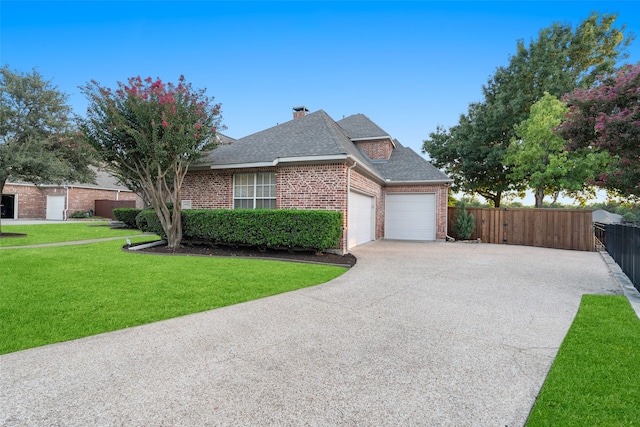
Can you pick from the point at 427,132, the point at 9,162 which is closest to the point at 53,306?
the point at 9,162

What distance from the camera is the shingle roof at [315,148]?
1129 centimetres

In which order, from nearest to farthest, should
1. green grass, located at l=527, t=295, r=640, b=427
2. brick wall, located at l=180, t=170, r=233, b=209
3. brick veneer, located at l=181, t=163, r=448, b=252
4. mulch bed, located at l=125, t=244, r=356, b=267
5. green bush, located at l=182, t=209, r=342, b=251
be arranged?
green grass, located at l=527, t=295, r=640, b=427 → mulch bed, located at l=125, t=244, r=356, b=267 → green bush, located at l=182, t=209, r=342, b=251 → brick veneer, located at l=181, t=163, r=448, b=252 → brick wall, located at l=180, t=170, r=233, b=209

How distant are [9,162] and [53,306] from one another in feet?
43.0

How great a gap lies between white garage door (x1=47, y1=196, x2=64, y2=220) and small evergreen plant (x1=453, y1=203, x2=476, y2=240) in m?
32.7

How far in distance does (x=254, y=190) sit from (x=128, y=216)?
11691mm

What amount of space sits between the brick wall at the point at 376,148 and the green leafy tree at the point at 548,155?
27.8 ft

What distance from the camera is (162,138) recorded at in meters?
9.45

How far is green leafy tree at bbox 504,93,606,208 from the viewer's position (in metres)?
17.6

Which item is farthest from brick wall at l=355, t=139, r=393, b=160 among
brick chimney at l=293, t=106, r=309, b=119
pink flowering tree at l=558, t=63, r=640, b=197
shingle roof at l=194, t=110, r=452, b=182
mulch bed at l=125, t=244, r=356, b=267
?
pink flowering tree at l=558, t=63, r=640, b=197

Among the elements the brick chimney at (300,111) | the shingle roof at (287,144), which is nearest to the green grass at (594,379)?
the shingle roof at (287,144)

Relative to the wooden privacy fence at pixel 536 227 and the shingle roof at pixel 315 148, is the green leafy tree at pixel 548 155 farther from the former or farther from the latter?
the shingle roof at pixel 315 148

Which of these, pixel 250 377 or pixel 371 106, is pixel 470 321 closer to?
pixel 250 377

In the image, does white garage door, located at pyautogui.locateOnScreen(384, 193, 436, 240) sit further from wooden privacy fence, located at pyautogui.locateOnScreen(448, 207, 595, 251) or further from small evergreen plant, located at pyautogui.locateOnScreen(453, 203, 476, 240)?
wooden privacy fence, located at pyautogui.locateOnScreen(448, 207, 595, 251)

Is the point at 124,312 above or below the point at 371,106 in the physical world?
below
